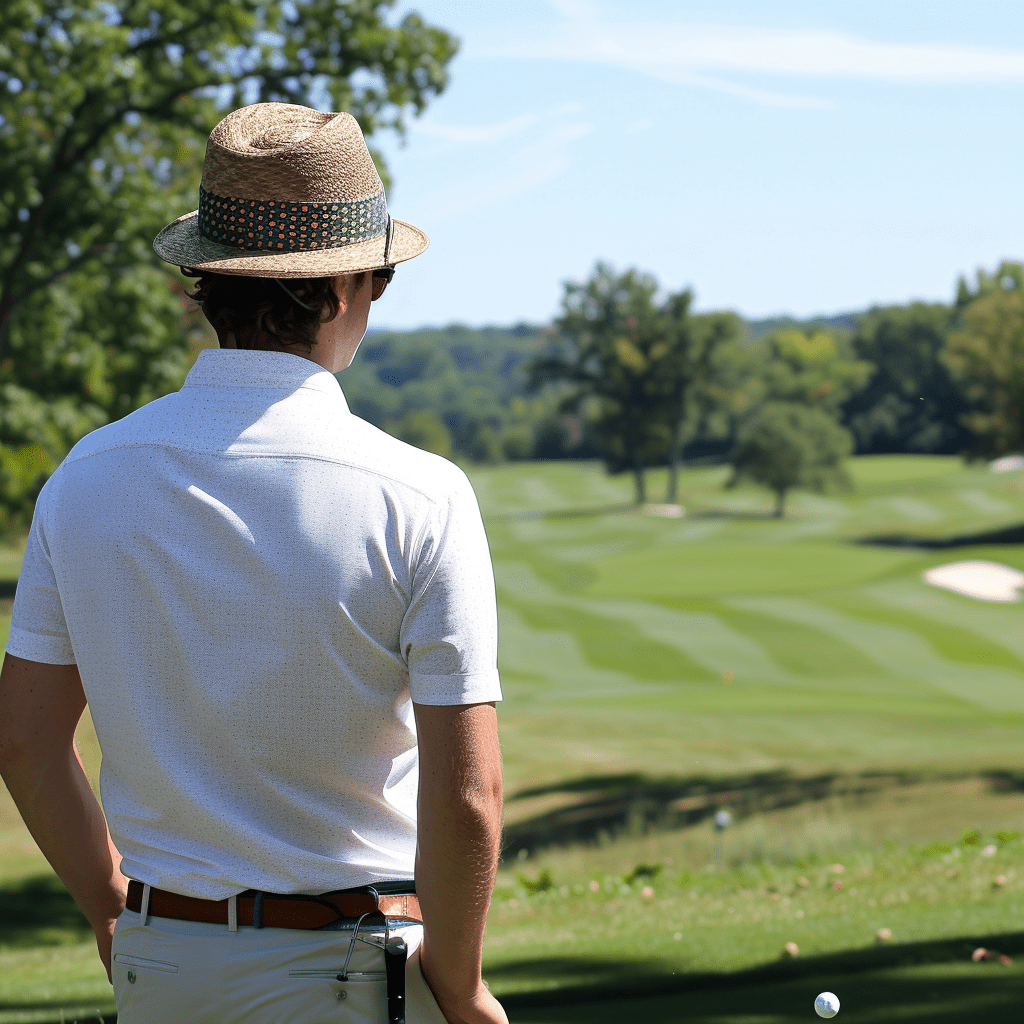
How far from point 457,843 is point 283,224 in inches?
35.6

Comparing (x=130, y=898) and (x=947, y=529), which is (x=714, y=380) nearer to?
(x=947, y=529)

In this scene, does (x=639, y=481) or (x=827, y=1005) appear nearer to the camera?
(x=827, y=1005)

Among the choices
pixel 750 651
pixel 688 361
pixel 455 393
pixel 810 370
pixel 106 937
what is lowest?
pixel 750 651

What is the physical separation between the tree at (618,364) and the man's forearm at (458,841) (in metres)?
68.5

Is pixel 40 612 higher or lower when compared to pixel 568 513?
higher

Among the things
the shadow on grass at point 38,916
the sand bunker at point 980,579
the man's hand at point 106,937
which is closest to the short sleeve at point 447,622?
the man's hand at point 106,937

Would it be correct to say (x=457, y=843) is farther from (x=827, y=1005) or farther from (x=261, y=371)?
(x=827, y=1005)

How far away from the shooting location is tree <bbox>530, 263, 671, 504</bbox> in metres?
72.2

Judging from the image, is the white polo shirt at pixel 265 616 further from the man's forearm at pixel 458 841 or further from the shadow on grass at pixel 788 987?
the shadow on grass at pixel 788 987

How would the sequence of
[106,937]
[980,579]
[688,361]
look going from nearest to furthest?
[106,937] → [980,579] → [688,361]

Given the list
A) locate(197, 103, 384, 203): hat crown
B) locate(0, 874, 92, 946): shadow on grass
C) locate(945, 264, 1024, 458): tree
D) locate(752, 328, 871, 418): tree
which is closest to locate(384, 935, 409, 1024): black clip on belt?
locate(197, 103, 384, 203): hat crown

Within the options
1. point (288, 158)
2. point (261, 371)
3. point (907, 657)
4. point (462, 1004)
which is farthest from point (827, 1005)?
point (907, 657)

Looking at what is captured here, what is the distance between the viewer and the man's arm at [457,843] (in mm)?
1745

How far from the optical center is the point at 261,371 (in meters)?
Answer: 1.85
